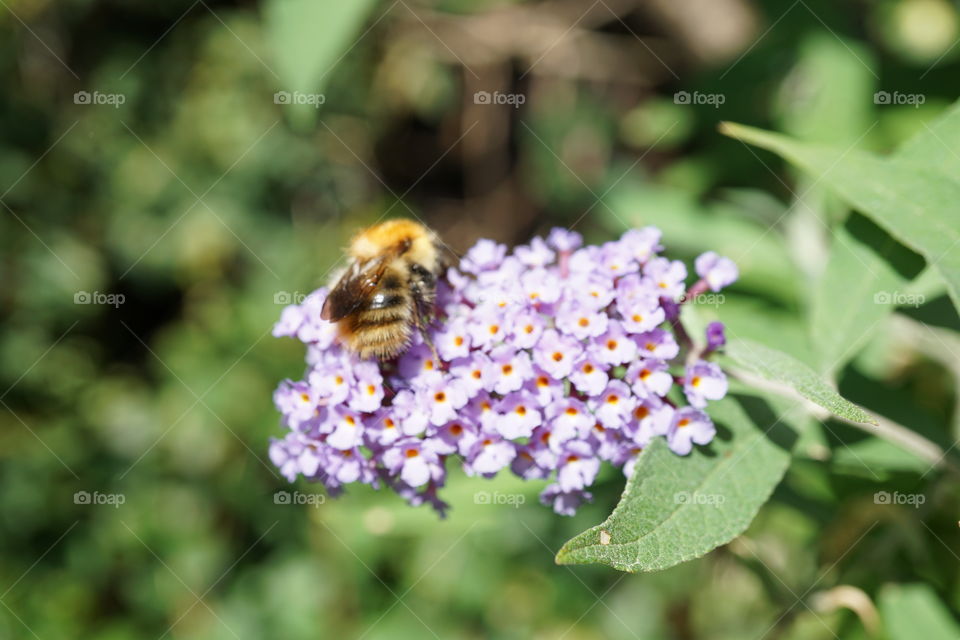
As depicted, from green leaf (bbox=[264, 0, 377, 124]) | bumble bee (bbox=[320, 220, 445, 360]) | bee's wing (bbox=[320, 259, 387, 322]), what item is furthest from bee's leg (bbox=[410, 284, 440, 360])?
green leaf (bbox=[264, 0, 377, 124])

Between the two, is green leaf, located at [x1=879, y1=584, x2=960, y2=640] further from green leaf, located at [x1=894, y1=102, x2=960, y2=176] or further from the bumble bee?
the bumble bee

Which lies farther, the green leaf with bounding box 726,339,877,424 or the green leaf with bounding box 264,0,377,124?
the green leaf with bounding box 264,0,377,124

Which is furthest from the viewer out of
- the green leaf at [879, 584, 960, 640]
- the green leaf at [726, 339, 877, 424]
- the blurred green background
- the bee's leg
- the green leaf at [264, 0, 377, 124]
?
the blurred green background

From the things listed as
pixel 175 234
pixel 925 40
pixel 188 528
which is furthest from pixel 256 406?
pixel 925 40

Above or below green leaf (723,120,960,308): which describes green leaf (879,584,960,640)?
below

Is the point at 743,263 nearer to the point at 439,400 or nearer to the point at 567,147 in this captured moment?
the point at 439,400

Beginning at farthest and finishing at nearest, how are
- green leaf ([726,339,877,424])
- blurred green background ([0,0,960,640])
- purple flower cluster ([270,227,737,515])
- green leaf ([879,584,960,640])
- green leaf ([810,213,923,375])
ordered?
blurred green background ([0,0,960,640]) < green leaf ([879,584,960,640]) < green leaf ([810,213,923,375]) < purple flower cluster ([270,227,737,515]) < green leaf ([726,339,877,424])

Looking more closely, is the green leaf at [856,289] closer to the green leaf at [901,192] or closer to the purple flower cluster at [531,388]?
the green leaf at [901,192]

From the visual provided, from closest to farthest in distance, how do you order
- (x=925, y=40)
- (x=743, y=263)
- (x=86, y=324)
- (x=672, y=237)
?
(x=743, y=263), (x=672, y=237), (x=925, y=40), (x=86, y=324)

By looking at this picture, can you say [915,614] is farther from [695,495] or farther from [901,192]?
[901,192]
